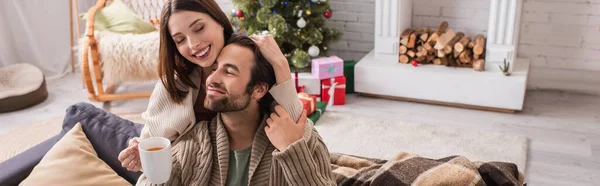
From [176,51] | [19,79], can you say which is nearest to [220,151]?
[176,51]

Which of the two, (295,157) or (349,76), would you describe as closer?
(295,157)

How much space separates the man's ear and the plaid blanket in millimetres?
508

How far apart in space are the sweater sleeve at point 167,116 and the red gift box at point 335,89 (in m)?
2.27

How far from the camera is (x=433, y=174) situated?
1745 millimetres

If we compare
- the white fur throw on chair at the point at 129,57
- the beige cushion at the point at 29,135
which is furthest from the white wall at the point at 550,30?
the beige cushion at the point at 29,135

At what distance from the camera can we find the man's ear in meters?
1.44

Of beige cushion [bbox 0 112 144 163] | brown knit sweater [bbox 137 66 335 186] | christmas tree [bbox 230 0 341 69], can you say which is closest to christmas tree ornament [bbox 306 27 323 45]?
christmas tree [bbox 230 0 341 69]

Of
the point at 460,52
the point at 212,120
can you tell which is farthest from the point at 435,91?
the point at 212,120

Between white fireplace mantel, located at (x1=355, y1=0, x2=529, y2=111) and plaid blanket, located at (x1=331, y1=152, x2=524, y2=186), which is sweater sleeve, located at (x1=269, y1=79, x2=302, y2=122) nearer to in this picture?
plaid blanket, located at (x1=331, y1=152, x2=524, y2=186)

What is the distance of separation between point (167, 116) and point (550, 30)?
3051 mm

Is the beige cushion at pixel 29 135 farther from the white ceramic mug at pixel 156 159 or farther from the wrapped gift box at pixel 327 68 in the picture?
the white ceramic mug at pixel 156 159

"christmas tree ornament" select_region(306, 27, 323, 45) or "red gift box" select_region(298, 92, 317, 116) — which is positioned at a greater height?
"christmas tree ornament" select_region(306, 27, 323, 45)

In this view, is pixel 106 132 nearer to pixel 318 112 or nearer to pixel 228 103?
pixel 228 103

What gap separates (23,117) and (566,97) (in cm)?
333
